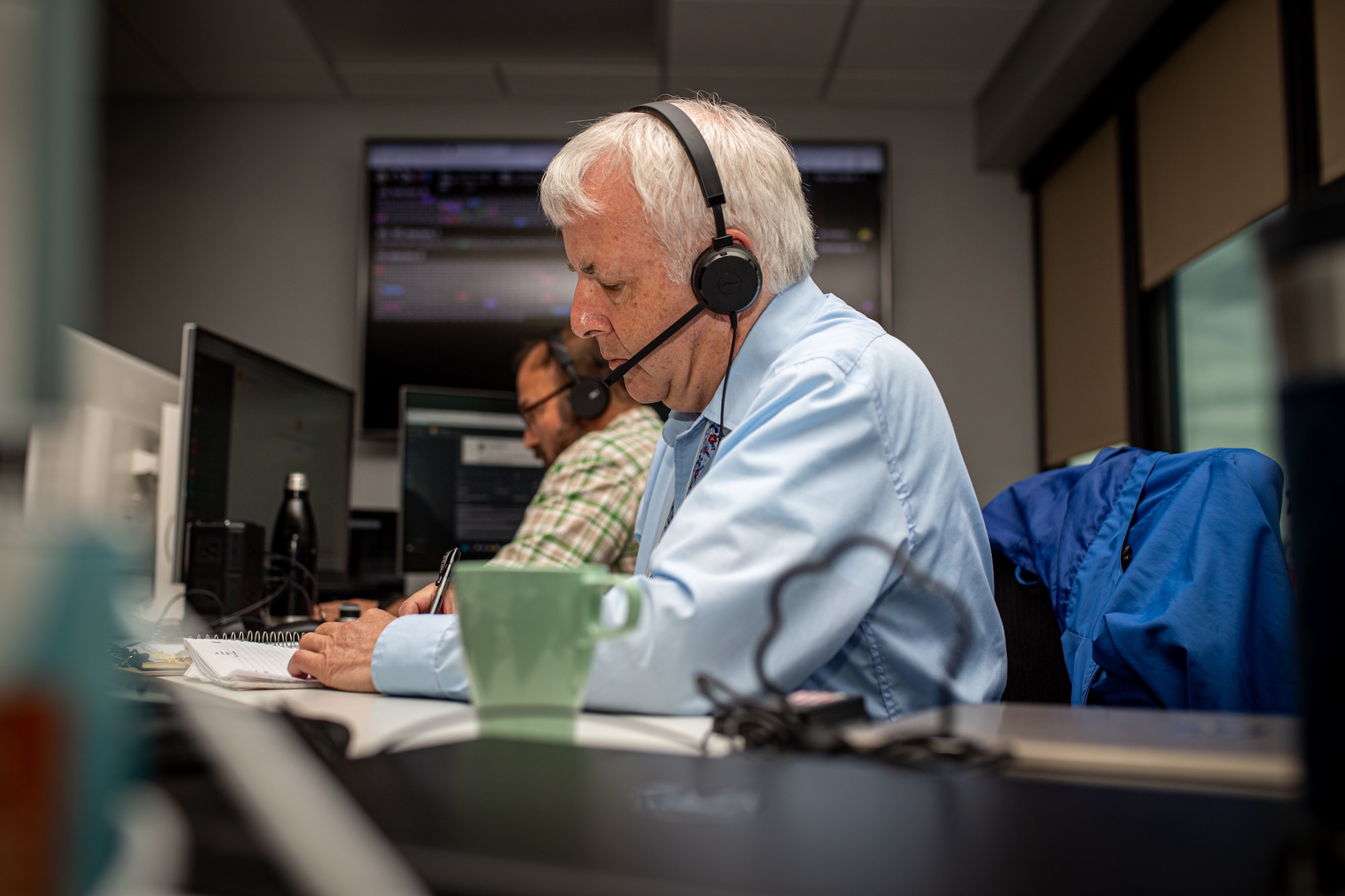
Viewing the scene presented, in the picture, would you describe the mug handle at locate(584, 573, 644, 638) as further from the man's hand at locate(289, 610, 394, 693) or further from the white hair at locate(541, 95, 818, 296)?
the white hair at locate(541, 95, 818, 296)

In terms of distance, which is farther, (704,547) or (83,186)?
(704,547)

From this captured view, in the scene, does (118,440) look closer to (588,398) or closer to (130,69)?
(588,398)

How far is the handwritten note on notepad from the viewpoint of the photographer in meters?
0.79

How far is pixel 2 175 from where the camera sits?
296 mm

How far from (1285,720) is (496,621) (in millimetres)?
396

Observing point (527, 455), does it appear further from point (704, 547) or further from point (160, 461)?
point (704, 547)

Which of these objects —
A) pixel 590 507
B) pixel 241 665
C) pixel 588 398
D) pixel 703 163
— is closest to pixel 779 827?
pixel 241 665

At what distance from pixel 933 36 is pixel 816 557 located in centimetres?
283

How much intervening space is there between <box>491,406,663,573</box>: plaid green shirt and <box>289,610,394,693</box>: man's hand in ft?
3.05

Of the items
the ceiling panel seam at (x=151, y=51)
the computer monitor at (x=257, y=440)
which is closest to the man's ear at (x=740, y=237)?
the computer monitor at (x=257, y=440)

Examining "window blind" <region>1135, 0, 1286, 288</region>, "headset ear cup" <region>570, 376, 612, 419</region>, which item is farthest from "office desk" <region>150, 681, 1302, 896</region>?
"window blind" <region>1135, 0, 1286, 288</region>

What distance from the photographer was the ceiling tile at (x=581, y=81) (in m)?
3.33

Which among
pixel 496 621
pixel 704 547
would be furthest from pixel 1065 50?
pixel 496 621

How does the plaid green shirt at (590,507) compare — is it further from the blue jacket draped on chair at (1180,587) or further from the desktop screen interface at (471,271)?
the desktop screen interface at (471,271)
